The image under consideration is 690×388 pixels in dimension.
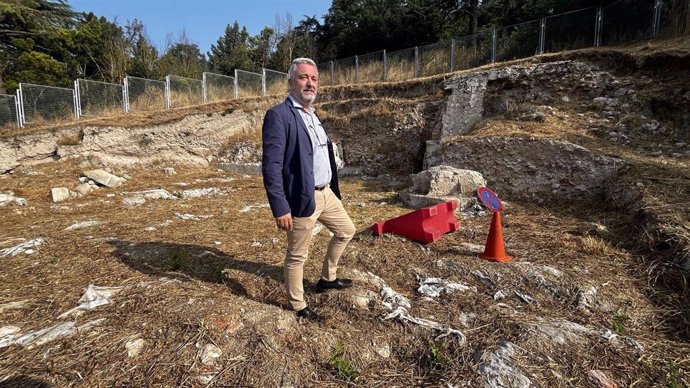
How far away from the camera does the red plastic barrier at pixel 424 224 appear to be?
4121mm

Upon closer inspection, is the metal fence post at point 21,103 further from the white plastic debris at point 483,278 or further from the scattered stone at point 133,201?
the white plastic debris at point 483,278

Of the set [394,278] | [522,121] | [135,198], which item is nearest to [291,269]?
[394,278]

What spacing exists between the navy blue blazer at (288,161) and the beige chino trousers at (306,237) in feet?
0.33

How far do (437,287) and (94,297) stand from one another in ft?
9.40

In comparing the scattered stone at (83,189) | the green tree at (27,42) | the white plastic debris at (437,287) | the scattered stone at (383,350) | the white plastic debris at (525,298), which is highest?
the green tree at (27,42)

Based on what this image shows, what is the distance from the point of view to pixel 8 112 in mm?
12258

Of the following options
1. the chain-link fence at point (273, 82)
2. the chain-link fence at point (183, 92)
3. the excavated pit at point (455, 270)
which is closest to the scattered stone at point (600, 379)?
the excavated pit at point (455, 270)

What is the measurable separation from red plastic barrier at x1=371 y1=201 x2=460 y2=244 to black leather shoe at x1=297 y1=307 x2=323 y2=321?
1956 mm

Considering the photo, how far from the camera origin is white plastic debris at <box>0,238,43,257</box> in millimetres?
3951

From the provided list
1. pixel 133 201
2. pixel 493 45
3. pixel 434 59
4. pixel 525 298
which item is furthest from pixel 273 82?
pixel 525 298

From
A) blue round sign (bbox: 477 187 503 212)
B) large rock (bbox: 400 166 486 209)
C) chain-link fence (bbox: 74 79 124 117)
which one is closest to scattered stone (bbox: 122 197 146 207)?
large rock (bbox: 400 166 486 209)

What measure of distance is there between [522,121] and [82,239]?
8.30 m

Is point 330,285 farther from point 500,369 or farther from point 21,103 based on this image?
point 21,103

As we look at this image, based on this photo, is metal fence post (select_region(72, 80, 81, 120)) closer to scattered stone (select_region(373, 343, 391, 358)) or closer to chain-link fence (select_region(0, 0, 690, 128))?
chain-link fence (select_region(0, 0, 690, 128))
